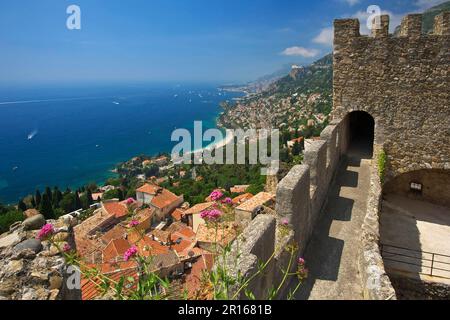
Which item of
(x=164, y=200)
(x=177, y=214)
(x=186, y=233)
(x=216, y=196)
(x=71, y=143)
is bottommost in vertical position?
(x=177, y=214)

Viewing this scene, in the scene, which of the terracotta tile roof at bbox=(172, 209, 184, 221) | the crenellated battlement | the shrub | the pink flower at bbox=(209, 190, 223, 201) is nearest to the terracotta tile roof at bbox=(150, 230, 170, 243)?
the terracotta tile roof at bbox=(172, 209, 184, 221)

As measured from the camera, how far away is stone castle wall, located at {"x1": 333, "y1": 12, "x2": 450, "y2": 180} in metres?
8.57

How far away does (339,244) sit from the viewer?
5.98 meters

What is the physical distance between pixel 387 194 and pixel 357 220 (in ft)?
16.7

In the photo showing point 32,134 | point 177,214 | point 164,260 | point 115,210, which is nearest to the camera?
point 164,260

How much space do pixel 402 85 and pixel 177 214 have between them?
32.3 meters

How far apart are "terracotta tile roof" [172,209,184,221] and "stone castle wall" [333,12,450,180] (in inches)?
1175

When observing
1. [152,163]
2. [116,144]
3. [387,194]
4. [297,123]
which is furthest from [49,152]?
[387,194]

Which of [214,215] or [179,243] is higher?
[214,215]

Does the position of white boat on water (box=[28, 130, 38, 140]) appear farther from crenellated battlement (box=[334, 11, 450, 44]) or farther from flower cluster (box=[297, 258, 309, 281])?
flower cluster (box=[297, 258, 309, 281])

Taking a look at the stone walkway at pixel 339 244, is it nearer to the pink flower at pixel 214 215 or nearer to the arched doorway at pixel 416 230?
the arched doorway at pixel 416 230

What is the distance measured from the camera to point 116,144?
124312 mm

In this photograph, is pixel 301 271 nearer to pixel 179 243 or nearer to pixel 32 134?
pixel 179 243

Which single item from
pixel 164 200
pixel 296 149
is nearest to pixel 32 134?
pixel 164 200
